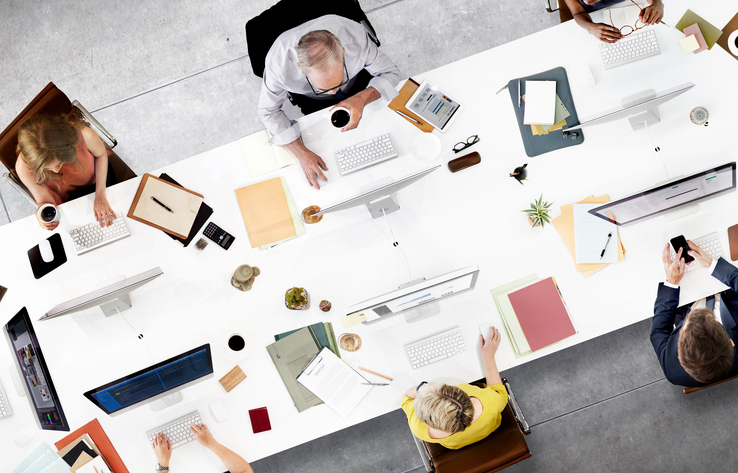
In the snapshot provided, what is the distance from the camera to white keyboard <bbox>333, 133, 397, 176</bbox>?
7.23 ft

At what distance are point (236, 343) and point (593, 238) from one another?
6.02 ft

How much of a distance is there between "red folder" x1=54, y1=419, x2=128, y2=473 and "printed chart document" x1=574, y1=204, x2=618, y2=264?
2.50m

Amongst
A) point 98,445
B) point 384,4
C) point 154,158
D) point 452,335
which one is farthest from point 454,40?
point 98,445

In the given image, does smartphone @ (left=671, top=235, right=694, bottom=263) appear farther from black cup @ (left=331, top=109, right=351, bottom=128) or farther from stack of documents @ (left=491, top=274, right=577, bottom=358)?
black cup @ (left=331, top=109, right=351, bottom=128)

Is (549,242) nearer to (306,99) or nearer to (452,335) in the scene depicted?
(452,335)

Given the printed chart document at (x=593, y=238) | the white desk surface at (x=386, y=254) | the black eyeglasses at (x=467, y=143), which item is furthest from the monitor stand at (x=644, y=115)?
the black eyeglasses at (x=467, y=143)

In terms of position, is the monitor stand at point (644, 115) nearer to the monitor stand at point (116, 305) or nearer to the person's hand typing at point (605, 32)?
the person's hand typing at point (605, 32)

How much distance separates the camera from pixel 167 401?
2229 mm

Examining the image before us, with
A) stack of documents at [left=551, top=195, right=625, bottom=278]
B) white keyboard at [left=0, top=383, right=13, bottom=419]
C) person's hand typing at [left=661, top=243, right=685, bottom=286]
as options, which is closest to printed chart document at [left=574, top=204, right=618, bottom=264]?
stack of documents at [left=551, top=195, right=625, bottom=278]

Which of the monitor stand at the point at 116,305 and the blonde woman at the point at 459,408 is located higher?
the monitor stand at the point at 116,305

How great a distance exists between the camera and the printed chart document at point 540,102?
7.15 ft

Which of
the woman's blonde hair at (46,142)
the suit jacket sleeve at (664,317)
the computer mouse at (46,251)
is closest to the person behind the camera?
the woman's blonde hair at (46,142)

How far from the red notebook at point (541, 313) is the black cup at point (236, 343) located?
135cm

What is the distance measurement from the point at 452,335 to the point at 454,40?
201 cm
